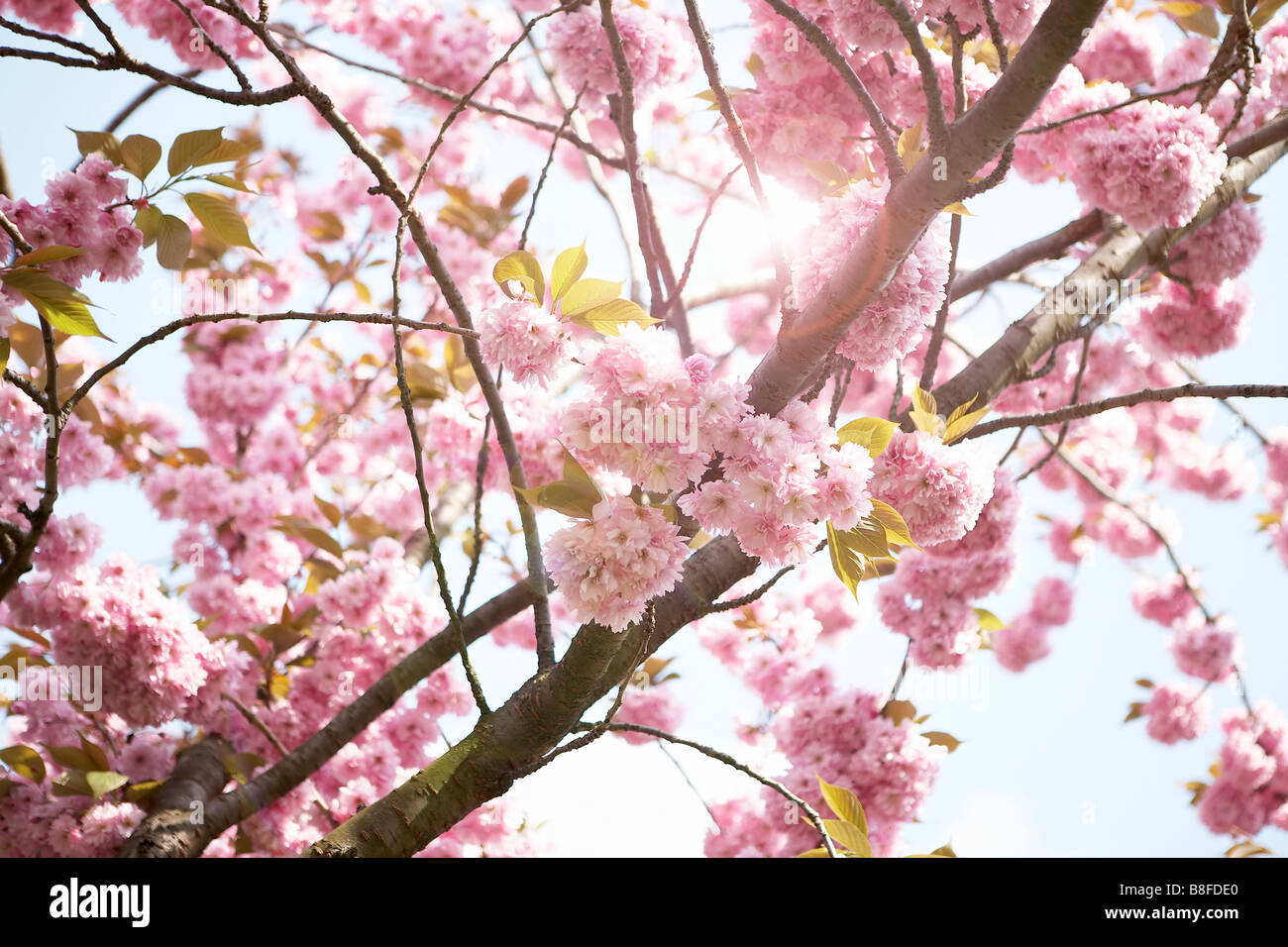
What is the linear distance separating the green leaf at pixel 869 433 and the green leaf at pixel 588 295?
15.7 inches

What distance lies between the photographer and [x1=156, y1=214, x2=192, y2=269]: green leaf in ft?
6.10

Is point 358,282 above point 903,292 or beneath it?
above

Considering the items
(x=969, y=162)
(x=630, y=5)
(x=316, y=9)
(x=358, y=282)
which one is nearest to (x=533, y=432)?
(x=630, y=5)

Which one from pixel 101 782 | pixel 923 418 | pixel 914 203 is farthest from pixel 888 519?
pixel 101 782

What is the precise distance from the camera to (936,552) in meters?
2.32

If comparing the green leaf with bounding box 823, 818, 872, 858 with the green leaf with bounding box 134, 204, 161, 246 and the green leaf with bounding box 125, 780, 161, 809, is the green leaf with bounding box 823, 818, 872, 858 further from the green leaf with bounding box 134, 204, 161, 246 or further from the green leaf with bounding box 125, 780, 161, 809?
the green leaf with bounding box 125, 780, 161, 809

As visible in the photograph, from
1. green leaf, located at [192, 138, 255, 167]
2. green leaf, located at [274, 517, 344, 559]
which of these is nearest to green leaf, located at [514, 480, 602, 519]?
green leaf, located at [192, 138, 255, 167]

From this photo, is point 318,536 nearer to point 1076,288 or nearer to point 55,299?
point 55,299

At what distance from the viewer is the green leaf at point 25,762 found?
2301 millimetres

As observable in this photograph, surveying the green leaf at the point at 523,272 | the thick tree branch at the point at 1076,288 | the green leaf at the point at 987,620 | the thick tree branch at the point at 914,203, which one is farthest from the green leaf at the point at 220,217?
the green leaf at the point at 987,620

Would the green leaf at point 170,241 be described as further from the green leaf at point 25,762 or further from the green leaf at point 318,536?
the green leaf at point 25,762

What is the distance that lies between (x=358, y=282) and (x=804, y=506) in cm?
342

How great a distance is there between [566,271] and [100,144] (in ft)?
4.30
